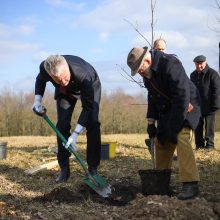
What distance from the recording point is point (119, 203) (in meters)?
4.99

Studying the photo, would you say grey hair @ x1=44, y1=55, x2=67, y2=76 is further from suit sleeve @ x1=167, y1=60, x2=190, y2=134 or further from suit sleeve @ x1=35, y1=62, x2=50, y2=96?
suit sleeve @ x1=167, y1=60, x2=190, y2=134

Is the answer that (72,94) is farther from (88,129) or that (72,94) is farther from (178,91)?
(178,91)

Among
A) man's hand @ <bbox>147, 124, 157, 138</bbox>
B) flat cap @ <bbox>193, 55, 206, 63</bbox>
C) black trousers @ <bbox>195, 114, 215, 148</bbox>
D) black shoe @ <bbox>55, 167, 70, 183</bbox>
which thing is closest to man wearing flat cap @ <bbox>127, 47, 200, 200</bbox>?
man's hand @ <bbox>147, 124, 157, 138</bbox>

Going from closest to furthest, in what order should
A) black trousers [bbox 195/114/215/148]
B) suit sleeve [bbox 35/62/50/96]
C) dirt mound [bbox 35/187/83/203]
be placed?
dirt mound [bbox 35/187/83/203], suit sleeve [bbox 35/62/50/96], black trousers [bbox 195/114/215/148]

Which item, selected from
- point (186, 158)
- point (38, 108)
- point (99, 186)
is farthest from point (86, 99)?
point (186, 158)

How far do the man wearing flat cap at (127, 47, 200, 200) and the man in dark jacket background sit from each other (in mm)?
943

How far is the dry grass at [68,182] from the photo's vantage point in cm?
444

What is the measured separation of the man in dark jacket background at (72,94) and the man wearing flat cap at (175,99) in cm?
94

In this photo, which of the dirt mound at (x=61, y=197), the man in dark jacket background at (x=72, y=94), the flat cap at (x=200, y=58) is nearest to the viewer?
the dirt mound at (x=61, y=197)

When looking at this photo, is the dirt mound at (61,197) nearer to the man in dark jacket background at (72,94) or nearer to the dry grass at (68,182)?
the dry grass at (68,182)

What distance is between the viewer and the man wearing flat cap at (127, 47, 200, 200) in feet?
15.5

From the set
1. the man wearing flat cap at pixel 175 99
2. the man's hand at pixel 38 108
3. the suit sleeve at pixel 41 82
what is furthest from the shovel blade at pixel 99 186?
the suit sleeve at pixel 41 82

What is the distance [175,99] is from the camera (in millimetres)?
4777

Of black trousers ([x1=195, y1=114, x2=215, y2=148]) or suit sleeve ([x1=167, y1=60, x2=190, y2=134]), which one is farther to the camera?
black trousers ([x1=195, y1=114, x2=215, y2=148])
